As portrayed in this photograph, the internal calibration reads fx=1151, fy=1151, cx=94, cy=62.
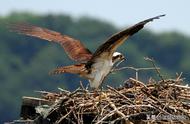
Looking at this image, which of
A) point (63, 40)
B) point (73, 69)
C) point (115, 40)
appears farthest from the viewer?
point (63, 40)

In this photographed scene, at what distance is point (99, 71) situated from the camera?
471 inches

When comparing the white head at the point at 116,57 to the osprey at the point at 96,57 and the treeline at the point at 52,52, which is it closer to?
the osprey at the point at 96,57

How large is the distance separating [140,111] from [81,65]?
5.72 ft

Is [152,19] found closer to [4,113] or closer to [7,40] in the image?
[4,113]

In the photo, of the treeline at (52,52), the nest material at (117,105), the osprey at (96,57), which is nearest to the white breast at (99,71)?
the osprey at (96,57)

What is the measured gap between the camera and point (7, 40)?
65.4 meters

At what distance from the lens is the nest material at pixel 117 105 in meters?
10.3

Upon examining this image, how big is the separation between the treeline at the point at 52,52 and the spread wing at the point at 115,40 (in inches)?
1520

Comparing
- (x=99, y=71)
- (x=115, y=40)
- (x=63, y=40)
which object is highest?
(x=115, y=40)

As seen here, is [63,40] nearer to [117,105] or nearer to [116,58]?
[116,58]

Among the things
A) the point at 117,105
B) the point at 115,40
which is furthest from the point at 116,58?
the point at 117,105

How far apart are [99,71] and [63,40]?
1.07m

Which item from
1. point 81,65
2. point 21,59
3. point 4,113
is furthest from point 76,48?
point 21,59

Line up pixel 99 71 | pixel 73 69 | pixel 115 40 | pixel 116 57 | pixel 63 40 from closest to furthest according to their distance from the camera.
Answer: pixel 115 40 → pixel 73 69 → pixel 99 71 → pixel 116 57 → pixel 63 40
